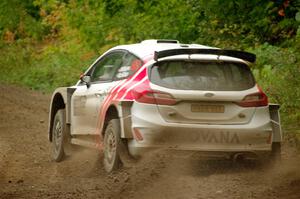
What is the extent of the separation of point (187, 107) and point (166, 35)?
40.7 feet

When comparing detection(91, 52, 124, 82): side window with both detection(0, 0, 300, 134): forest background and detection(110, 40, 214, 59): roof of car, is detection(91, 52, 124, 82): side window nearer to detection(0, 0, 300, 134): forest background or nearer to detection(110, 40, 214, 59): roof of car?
detection(110, 40, 214, 59): roof of car

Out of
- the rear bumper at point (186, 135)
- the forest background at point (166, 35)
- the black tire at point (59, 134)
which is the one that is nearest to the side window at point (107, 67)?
the black tire at point (59, 134)

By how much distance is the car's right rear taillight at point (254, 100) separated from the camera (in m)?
9.46

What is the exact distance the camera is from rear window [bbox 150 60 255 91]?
30.8 feet

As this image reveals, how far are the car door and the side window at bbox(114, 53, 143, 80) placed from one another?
103 millimetres

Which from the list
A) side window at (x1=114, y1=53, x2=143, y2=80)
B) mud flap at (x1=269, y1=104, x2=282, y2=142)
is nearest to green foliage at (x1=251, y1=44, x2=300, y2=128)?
mud flap at (x1=269, y1=104, x2=282, y2=142)

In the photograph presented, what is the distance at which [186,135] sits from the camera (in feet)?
30.2

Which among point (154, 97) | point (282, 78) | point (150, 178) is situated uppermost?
point (154, 97)

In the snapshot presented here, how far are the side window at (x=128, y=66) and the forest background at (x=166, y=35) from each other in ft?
12.2

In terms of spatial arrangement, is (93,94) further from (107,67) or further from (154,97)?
(154,97)

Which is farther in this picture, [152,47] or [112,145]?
[152,47]

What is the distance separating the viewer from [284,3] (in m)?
19.3

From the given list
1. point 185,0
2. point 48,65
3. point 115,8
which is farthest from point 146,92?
point 48,65

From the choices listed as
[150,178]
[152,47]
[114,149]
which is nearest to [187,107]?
[150,178]
